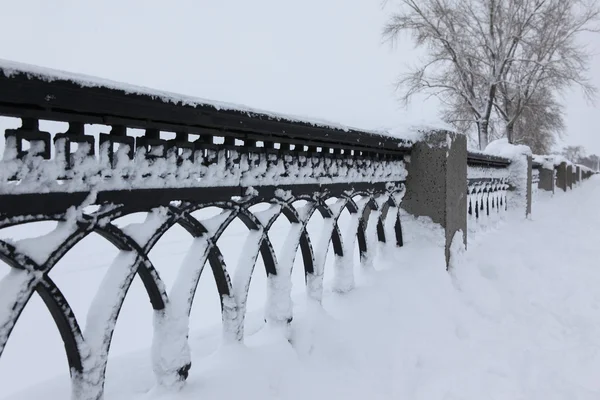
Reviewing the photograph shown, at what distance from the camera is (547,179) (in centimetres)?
1233

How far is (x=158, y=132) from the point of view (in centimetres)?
128

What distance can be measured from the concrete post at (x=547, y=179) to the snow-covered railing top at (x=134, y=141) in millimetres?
12342

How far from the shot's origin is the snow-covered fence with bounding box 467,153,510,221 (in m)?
4.66

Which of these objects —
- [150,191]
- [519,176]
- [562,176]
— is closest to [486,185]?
[519,176]

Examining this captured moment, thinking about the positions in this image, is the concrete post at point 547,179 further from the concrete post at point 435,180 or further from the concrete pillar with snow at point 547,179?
the concrete post at point 435,180

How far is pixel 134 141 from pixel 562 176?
55.0ft

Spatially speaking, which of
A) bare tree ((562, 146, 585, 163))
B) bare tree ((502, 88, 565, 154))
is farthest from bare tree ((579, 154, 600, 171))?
bare tree ((502, 88, 565, 154))

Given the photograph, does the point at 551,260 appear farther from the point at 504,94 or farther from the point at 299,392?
the point at 504,94

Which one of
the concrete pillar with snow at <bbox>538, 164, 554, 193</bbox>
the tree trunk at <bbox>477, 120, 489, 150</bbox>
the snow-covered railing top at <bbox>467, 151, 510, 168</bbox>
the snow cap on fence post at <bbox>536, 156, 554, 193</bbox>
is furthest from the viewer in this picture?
the tree trunk at <bbox>477, 120, 489, 150</bbox>

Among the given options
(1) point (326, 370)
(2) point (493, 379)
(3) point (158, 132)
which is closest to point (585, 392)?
(2) point (493, 379)

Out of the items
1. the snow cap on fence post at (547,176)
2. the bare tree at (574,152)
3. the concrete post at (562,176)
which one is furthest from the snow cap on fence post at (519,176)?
the bare tree at (574,152)

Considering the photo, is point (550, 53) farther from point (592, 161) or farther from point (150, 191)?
point (592, 161)

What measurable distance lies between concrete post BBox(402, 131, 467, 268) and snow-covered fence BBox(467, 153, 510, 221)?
4.46 feet

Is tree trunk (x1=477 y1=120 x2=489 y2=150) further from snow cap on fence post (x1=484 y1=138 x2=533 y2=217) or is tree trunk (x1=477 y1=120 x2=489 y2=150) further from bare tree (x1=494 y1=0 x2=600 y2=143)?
snow cap on fence post (x1=484 y1=138 x2=533 y2=217)
